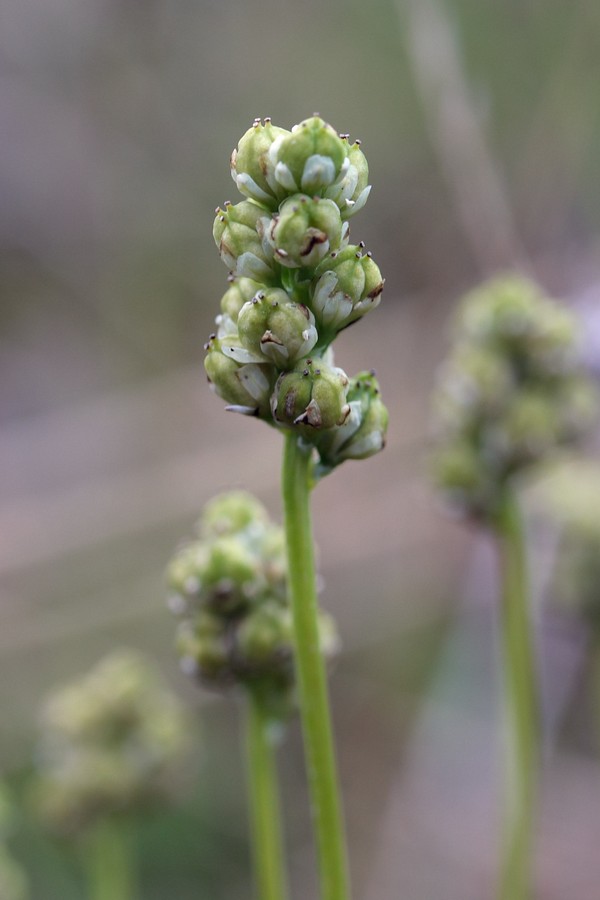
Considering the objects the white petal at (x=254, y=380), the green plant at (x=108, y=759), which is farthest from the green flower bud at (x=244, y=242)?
the green plant at (x=108, y=759)

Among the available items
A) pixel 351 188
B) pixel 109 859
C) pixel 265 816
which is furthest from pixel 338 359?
pixel 351 188

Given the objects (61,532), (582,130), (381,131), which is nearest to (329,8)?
(381,131)

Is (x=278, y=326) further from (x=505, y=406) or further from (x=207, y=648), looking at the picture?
(x=505, y=406)

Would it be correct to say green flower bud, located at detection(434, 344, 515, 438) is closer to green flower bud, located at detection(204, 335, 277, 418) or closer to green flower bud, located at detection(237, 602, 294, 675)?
green flower bud, located at detection(237, 602, 294, 675)

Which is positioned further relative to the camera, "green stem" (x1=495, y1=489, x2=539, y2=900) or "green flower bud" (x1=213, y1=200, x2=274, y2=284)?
"green stem" (x1=495, y1=489, x2=539, y2=900)

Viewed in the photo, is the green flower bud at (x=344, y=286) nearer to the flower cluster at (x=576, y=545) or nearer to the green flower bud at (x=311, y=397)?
the green flower bud at (x=311, y=397)

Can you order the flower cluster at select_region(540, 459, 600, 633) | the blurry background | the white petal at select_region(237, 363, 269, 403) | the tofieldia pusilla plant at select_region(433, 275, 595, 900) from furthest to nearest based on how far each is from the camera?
1. the blurry background
2. the flower cluster at select_region(540, 459, 600, 633)
3. the tofieldia pusilla plant at select_region(433, 275, 595, 900)
4. the white petal at select_region(237, 363, 269, 403)

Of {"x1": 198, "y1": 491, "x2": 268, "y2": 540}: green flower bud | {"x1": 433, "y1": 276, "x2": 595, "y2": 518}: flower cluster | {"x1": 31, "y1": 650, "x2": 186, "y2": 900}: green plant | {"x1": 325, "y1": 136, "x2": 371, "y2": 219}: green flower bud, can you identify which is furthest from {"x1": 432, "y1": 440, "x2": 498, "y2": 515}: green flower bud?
{"x1": 325, "y1": 136, "x2": 371, "y2": 219}: green flower bud
